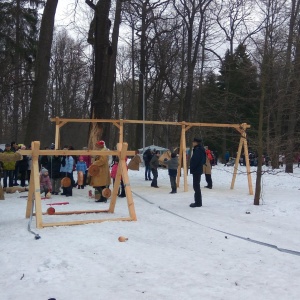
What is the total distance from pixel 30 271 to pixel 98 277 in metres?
0.85

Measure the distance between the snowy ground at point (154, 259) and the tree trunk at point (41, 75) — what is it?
753 cm

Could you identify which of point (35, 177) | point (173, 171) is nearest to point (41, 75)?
point (173, 171)

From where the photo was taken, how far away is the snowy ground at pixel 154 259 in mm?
4812

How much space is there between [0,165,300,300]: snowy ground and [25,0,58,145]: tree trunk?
7531 millimetres

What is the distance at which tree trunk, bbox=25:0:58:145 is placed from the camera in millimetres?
16859

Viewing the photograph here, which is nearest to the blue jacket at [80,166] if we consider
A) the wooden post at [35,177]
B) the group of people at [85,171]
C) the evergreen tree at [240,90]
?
the group of people at [85,171]

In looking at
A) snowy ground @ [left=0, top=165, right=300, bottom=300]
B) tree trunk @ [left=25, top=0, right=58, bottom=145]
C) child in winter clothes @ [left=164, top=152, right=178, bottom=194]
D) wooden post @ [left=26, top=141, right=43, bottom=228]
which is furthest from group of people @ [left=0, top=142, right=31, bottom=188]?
wooden post @ [left=26, top=141, right=43, bottom=228]

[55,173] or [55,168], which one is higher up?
[55,168]

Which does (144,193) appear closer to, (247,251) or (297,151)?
(297,151)

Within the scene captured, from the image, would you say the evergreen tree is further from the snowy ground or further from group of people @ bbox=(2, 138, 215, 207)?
the snowy ground

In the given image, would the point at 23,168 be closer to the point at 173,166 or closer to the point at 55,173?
the point at 55,173

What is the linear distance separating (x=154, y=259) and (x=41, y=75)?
1276 centimetres

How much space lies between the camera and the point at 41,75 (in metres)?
17.0

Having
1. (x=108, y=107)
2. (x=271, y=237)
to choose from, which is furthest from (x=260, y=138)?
(x=108, y=107)
